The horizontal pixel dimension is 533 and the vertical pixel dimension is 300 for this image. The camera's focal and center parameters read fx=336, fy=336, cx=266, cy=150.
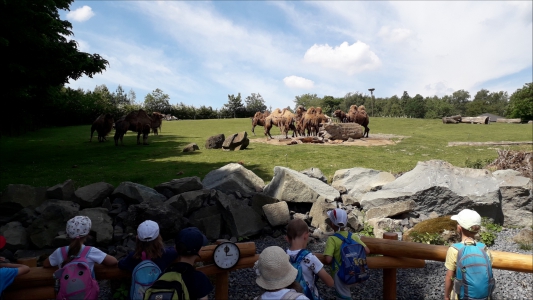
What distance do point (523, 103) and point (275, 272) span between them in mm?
71716

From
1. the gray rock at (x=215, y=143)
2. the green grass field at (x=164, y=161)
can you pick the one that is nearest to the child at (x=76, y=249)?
the green grass field at (x=164, y=161)

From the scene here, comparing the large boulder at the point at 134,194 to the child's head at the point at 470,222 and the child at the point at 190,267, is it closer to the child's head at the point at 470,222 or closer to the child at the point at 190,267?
the child at the point at 190,267

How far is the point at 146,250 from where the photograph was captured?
288cm

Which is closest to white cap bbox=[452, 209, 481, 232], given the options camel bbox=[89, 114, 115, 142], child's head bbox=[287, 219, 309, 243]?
child's head bbox=[287, 219, 309, 243]

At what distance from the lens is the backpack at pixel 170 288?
241 cm

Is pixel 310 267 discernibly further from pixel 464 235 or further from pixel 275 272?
pixel 464 235

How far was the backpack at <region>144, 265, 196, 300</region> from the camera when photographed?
241cm

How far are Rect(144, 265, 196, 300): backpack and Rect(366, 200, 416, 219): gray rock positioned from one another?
16.0 feet

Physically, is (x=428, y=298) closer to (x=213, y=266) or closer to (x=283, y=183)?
(x=213, y=266)

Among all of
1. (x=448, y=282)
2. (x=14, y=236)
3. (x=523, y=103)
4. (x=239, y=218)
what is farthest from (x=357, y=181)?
(x=523, y=103)

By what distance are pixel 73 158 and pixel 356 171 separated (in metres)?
11.2

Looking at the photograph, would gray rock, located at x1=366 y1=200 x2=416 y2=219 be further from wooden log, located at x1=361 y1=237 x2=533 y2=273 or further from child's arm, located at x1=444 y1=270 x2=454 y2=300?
child's arm, located at x1=444 y1=270 x2=454 y2=300

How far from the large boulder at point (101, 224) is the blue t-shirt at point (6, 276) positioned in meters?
2.50

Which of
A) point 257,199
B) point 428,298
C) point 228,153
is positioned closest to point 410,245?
point 428,298
